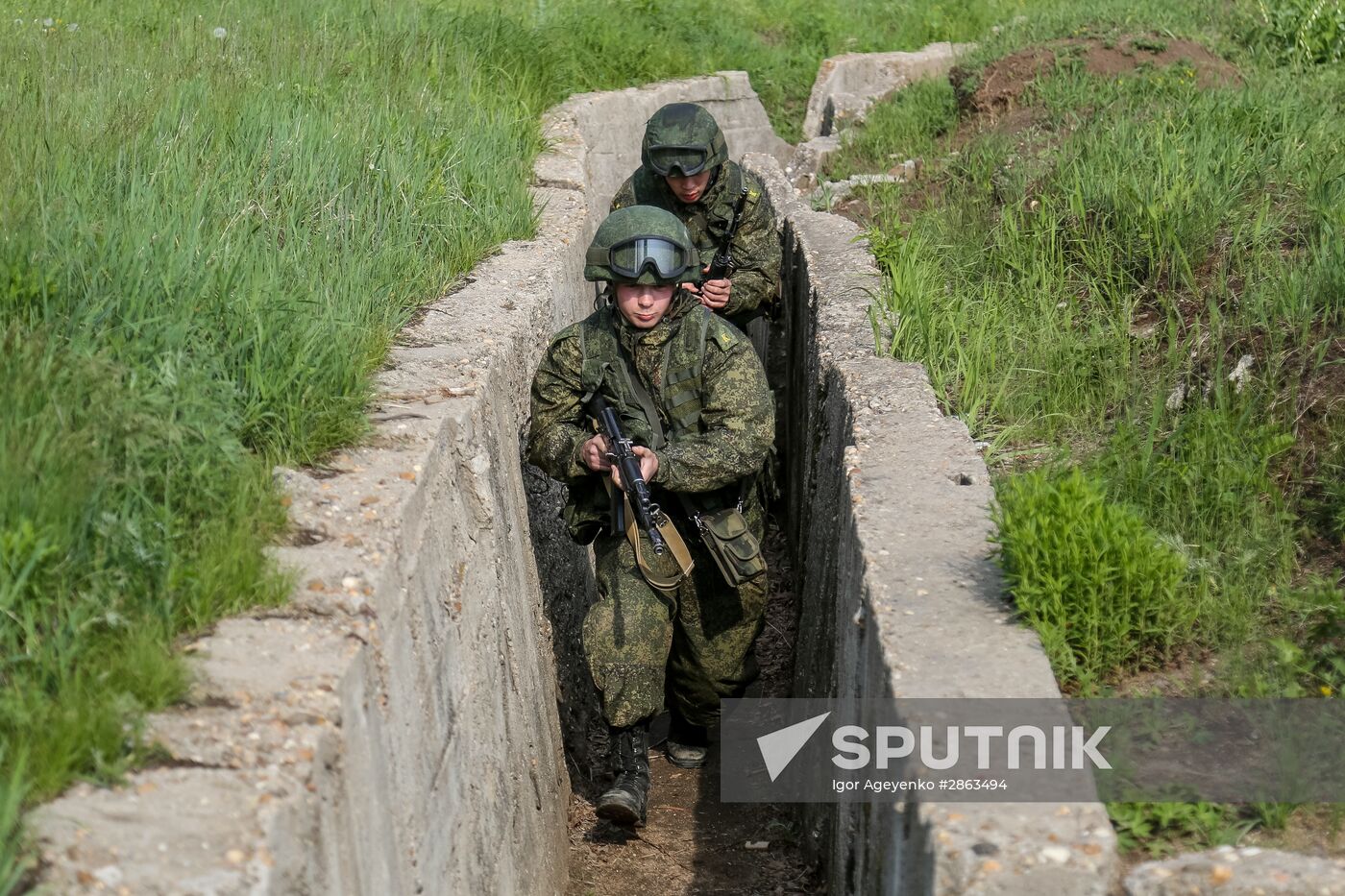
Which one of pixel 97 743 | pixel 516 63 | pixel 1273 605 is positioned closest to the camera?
pixel 97 743

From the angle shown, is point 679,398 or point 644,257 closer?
point 644,257

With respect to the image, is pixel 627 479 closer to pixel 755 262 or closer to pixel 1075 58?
pixel 755 262

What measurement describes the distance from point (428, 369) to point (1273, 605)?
8.30 feet

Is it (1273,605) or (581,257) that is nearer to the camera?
(1273,605)

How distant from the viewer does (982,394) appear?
4859 millimetres

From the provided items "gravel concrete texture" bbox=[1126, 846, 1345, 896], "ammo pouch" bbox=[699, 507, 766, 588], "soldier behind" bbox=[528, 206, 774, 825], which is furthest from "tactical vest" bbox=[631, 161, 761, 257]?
"gravel concrete texture" bbox=[1126, 846, 1345, 896]

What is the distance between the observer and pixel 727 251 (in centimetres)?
665

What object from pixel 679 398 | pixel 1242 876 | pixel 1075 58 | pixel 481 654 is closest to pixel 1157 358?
pixel 679 398

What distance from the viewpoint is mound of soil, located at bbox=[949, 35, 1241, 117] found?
28.9ft

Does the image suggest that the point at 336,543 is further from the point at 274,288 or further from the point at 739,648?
the point at 739,648

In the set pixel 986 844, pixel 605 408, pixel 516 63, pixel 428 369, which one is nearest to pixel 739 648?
pixel 605 408

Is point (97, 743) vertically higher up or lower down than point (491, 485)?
higher up

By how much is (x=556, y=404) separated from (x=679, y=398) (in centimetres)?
41

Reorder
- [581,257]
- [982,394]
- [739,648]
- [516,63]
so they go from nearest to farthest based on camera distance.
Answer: [982,394] → [739,648] → [581,257] → [516,63]
